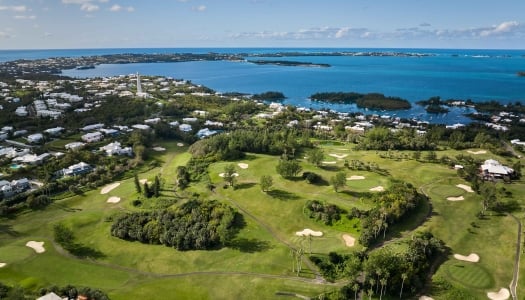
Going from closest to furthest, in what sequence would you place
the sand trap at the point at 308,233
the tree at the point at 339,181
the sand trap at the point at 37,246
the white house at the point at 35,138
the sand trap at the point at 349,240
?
the sand trap at the point at 349,240 < the sand trap at the point at 37,246 < the sand trap at the point at 308,233 < the tree at the point at 339,181 < the white house at the point at 35,138

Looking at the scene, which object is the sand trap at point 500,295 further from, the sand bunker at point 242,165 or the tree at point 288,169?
the sand bunker at point 242,165

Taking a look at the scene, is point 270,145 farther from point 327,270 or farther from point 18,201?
point 18,201

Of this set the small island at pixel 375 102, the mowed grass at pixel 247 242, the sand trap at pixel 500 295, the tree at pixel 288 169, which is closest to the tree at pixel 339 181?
the mowed grass at pixel 247 242

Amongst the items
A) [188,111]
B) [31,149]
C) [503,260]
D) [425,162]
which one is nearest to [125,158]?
[31,149]

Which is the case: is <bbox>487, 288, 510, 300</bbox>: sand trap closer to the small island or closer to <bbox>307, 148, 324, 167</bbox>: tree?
<bbox>307, 148, 324, 167</bbox>: tree

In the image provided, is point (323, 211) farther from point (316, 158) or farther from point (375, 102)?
point (375, 102)

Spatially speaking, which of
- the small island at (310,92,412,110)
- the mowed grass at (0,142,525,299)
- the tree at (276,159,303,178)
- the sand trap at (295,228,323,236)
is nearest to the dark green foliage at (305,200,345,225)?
the mowed grass at (0,142,525,299)
